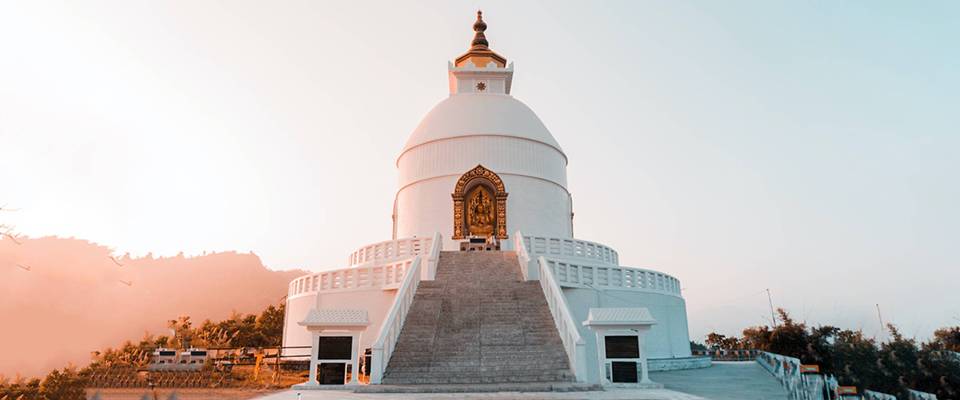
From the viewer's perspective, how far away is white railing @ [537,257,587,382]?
950cm

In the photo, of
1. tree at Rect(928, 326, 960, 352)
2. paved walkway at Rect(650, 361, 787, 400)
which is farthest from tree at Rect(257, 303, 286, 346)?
tree at Rect(928, 326, 960, 352)

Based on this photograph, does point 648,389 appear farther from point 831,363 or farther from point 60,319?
point 60,319

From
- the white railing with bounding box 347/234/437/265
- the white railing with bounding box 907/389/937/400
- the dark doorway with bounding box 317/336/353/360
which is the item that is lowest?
the white railing with bounding box 907/389/937/400

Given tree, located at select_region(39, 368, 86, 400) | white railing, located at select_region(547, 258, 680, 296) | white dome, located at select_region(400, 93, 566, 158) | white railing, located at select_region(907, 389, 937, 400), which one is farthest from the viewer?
white dome, located at select_region(400, 93, 566, 158)

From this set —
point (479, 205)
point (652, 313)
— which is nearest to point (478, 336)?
point (652, 313)

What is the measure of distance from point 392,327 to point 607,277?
7.65m

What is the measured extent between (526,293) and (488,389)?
5.28 meters

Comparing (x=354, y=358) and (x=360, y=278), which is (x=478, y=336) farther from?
(x=360, y=278)

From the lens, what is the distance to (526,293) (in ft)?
45.1

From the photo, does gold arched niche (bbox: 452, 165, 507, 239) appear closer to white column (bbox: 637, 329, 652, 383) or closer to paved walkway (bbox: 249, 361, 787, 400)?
paved walkway (bbox: 249, 361, 787, 400)

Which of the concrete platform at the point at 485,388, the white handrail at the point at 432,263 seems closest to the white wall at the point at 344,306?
the white handrail at the point at 432,263

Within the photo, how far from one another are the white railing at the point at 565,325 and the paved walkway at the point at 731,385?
1.96 m

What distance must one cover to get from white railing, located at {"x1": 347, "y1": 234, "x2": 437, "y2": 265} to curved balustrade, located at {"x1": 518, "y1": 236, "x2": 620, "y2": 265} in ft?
10.7

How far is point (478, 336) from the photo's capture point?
11320mm
